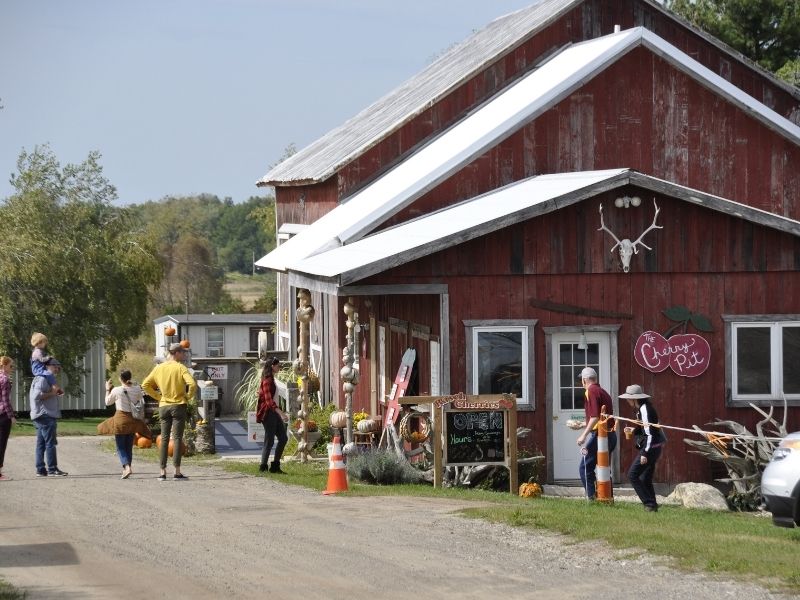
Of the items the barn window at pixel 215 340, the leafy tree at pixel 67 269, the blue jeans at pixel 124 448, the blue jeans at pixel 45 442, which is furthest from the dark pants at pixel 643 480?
the barn window at pixel 215 340

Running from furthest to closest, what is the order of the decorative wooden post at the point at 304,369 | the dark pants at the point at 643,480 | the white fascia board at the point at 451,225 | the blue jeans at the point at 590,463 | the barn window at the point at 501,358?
the decorative wooden post at the point at 304,369 < the barn window at the point at 501,358 < the white fascia board at the point at 451,225 < the blue jeans at the point at 590,463 < the dark pants at the point at 643,480

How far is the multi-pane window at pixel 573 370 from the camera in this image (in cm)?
2023

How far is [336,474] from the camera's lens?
682 inches

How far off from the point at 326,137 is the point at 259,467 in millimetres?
15721

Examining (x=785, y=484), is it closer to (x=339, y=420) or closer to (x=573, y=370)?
(x=573, y=370)

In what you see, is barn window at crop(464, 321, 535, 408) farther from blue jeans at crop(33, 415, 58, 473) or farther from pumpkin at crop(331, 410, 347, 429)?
blue jeans at crop(33, 415, 58, 473)

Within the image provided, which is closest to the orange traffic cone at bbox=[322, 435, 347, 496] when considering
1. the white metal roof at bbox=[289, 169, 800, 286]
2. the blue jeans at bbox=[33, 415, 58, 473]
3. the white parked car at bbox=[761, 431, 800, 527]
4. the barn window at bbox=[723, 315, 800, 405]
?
the white metal roof at bbox=[289, 169, 800, 286]

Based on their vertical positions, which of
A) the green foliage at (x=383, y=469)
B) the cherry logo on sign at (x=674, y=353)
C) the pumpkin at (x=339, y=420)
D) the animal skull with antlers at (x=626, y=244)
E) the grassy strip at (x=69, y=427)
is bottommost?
the grassy strip at (x=69, y=427)

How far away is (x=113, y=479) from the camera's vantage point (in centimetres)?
1900

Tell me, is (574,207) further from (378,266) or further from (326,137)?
(326,137)

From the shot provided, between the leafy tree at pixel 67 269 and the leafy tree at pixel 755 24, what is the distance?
18178 mm

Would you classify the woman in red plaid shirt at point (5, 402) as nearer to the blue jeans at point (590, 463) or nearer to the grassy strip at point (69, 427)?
the blue jeans at point (590, 463)

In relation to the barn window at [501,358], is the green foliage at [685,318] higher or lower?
higher

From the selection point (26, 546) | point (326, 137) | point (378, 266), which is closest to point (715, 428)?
point (378, 266)
